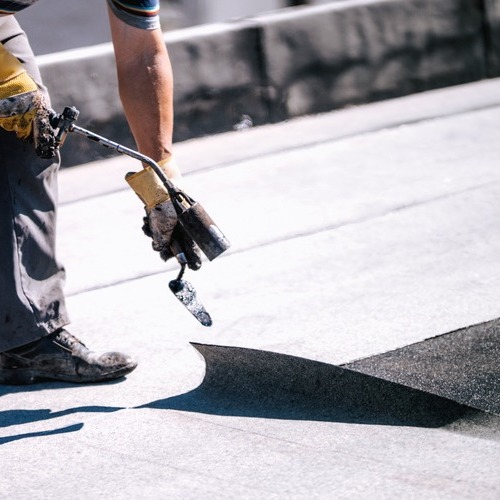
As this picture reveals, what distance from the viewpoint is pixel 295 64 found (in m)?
7.23

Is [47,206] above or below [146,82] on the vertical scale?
below

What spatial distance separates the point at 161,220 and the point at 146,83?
1.45 ft

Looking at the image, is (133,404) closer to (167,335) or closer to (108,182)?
(167,335)

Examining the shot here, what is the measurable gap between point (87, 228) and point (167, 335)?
160cm

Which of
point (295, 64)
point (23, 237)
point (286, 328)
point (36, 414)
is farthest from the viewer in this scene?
point (295, 64)

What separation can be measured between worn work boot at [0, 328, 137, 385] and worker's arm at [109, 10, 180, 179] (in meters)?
0.61

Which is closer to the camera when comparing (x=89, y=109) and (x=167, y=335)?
(x=167, y=335)

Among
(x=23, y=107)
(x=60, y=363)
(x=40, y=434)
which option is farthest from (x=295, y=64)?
(x=40, y=434)

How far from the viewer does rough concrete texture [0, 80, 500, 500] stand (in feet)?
9.05

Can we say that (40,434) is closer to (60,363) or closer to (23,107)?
(60,363)

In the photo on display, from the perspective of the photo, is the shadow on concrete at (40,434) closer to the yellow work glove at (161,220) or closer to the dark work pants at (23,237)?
the dark work pants at (23,237)

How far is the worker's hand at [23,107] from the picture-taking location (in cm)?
312

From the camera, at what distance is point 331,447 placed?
2.84 meters

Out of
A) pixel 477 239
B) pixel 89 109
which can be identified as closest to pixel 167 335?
pixel 477 239
